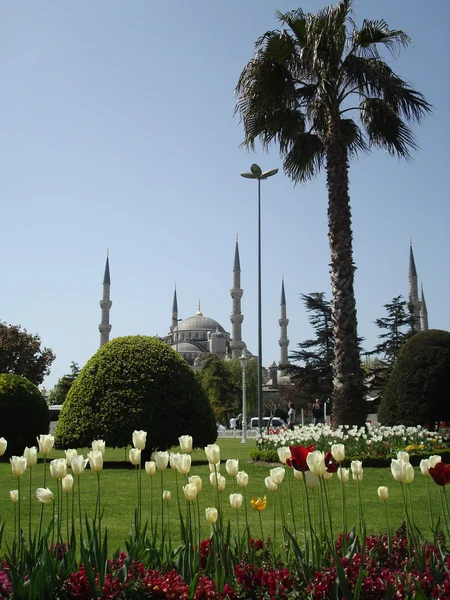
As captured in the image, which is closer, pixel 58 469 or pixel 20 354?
pixel 58 469

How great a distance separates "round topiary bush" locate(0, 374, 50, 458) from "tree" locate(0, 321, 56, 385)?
16.6 m

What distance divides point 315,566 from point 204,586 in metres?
0.53

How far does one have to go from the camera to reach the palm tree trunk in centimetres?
1130

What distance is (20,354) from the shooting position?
30.5 m

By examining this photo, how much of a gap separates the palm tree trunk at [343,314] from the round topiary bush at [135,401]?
267 cm

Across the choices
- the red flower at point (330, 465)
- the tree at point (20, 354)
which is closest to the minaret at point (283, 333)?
the tree at point (20, 354)

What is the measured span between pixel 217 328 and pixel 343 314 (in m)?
79.0

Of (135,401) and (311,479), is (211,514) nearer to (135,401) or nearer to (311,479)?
(311,479)

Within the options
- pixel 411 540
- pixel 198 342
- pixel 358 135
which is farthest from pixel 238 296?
pixel 411 540

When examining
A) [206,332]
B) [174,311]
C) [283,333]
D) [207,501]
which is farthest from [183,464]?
[174,311]

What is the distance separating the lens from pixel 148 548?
2916 mm

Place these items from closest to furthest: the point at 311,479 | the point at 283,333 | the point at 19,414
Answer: the point at 311,479 < the point at 19,414 < the point at 283,333

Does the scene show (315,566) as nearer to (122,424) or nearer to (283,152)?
(122,424)

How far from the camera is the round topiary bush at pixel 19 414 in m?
13.5
